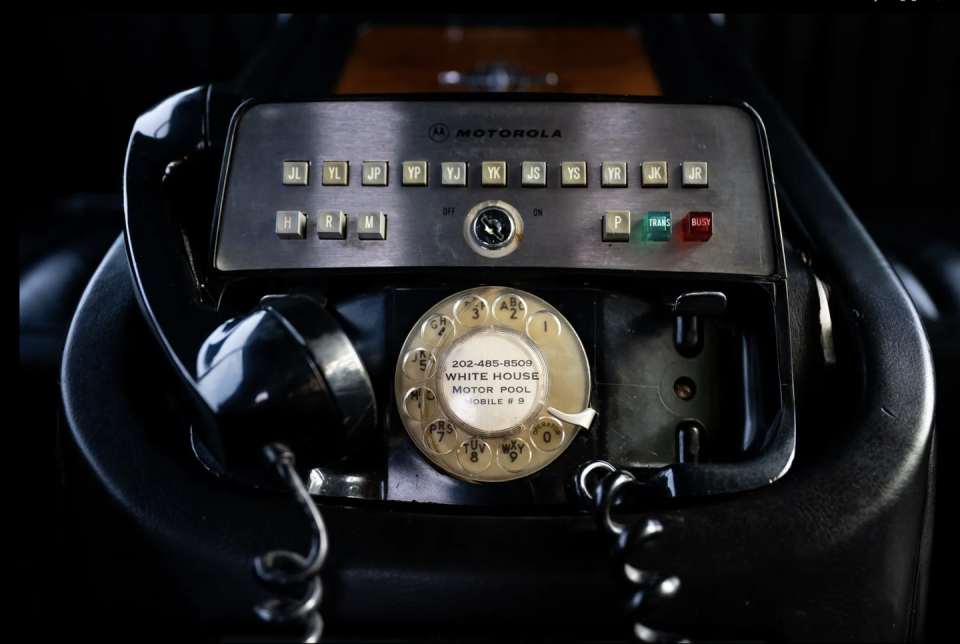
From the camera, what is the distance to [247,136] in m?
0.46

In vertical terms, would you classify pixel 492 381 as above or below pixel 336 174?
below

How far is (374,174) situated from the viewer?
0.45m

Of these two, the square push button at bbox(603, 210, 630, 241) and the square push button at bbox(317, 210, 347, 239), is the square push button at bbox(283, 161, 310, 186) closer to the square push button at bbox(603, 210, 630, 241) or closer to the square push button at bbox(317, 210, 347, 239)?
the square push button at bbox(317, 210, 347, 239)

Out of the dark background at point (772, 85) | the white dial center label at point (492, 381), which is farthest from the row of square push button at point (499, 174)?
the dark background at point (772, 85)

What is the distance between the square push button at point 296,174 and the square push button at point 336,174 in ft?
0.04

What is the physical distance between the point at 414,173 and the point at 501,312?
0.34 ft

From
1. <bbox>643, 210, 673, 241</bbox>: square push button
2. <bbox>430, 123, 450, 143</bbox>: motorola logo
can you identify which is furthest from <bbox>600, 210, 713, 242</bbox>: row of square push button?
<bbox>430, 123, 450, 143</bbox>: motorola logo

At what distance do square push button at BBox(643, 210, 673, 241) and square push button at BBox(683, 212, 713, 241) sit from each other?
1 cm

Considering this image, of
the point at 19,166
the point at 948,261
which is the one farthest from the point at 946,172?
the point at 19,166

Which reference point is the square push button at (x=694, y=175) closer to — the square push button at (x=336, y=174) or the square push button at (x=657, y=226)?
the square push button at (x=657, y=226)

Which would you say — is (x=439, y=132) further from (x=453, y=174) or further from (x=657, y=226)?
(x=657, y=226)

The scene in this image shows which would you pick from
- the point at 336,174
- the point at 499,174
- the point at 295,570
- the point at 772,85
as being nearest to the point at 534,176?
the point at 499,174

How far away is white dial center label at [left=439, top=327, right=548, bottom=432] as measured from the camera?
42 cm

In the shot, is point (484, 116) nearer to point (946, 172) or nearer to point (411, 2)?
point (411, 2)
